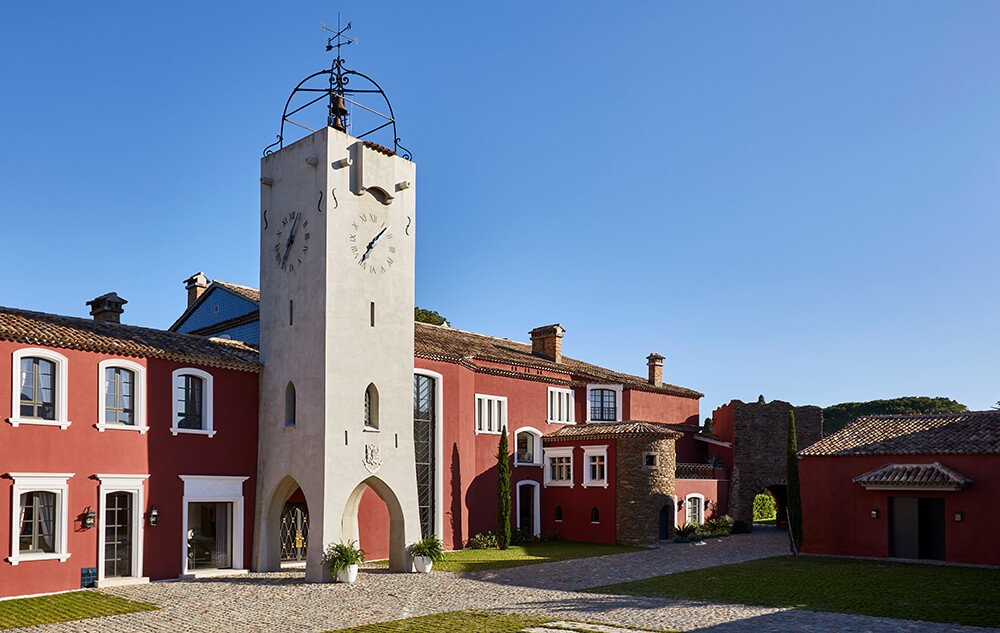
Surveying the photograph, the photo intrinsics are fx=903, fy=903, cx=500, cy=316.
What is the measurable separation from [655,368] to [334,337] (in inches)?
1053

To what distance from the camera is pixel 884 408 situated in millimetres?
72750

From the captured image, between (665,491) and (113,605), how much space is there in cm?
2333

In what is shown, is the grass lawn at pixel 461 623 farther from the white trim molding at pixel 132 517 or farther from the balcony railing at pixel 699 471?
the balcony railing at pixel 699 471

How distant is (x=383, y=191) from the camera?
27.9m

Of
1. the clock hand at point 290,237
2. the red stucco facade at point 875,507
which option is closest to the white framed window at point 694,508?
the red stucco facade at point 875,507

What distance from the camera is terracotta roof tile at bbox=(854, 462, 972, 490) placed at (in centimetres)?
2908

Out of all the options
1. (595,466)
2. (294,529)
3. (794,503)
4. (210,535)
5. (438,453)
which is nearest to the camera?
(210,535)

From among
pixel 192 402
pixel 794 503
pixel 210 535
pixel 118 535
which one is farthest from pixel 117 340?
pixel 794 503

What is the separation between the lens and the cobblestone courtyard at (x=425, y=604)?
698 inches

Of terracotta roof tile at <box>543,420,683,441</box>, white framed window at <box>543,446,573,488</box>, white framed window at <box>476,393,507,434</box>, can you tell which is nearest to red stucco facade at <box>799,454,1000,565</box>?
terracotta roof tile at <box>543,420,683,441</box>

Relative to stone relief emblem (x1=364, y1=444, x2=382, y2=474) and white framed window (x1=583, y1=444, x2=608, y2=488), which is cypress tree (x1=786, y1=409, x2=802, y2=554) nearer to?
white framed window (x1=583, y1=444, x2=608, y2=488)

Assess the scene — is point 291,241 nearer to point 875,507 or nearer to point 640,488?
point 640,488

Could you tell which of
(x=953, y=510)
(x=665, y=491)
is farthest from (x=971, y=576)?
(x=665, y=491)

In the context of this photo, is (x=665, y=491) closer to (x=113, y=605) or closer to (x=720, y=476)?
(x=720, y=476)
